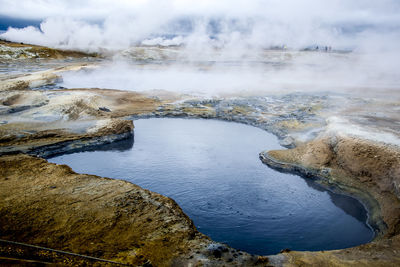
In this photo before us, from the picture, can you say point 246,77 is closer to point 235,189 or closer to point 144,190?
point 235,189

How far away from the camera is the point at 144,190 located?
5273mm

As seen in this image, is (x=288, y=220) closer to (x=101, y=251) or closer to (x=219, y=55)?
(x=101, y=251)

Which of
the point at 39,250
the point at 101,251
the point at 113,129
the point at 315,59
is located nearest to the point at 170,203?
the point at 101,251

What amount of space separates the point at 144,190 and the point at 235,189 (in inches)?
96.9

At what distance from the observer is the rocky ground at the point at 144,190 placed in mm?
3891

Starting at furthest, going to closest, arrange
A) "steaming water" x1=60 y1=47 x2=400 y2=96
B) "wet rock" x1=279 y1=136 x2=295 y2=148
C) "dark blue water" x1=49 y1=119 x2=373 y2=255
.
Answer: "steaming water" x1=60 y1=47 x2=400 y2=96, "wet rock" x1=279 y1=136 x2=295 y2=148, "dark blue water" x1=49 y1=119 x2=373 y2=255

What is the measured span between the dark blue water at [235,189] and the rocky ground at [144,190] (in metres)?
0.50

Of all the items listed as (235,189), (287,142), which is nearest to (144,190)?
(235,189)

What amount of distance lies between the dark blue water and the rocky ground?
0.50 metres

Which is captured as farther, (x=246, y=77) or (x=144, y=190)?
(x=246, y=77)

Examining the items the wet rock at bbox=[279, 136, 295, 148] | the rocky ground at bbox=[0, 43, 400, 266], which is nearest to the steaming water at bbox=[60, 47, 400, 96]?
the rocky ground at bbox=[0, 43, 400, 266]

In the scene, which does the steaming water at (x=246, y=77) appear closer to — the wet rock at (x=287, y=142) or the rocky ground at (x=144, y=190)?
the rocky ground at (x=144, y=190)

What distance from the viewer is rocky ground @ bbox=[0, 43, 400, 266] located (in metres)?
3.89

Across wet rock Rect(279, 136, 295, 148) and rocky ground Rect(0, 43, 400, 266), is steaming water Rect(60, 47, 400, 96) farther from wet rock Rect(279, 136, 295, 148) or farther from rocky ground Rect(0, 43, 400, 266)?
wet rock Rect(279, 136, 295, 148)
